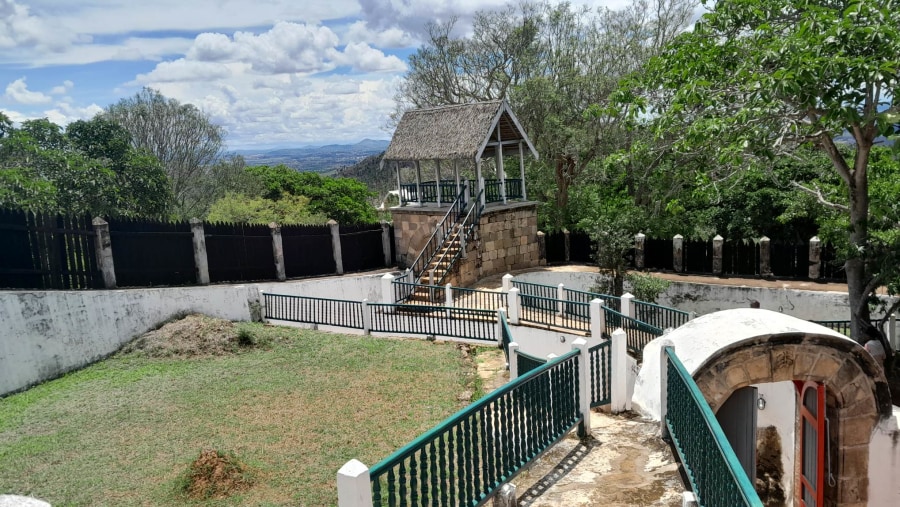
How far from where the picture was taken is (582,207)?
96.7 ft

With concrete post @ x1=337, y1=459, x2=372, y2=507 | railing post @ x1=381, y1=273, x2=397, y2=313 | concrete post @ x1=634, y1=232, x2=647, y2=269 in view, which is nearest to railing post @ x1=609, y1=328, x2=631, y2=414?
concrete post @ x1=337, y1=459, x2=372, y2=507

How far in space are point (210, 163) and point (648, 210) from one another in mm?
31660

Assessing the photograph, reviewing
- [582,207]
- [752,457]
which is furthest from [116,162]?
[752,457]

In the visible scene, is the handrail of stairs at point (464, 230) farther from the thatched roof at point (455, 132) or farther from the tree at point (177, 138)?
the tree at point (177, 138)

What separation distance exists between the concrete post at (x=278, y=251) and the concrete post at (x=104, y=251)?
16.7ft

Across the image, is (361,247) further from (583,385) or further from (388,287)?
(583,385)

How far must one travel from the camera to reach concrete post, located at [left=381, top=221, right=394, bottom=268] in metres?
24.1

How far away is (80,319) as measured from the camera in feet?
50.6

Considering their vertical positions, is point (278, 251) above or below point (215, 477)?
above

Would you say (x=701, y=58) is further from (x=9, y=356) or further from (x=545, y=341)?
(x=9, y=356)

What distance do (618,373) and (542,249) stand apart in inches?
693

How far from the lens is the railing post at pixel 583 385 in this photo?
725 centimetres

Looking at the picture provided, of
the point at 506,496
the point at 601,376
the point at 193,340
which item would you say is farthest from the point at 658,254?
the point at 506,496

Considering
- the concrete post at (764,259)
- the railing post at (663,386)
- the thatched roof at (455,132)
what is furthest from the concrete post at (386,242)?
the railing post at (663,386)
